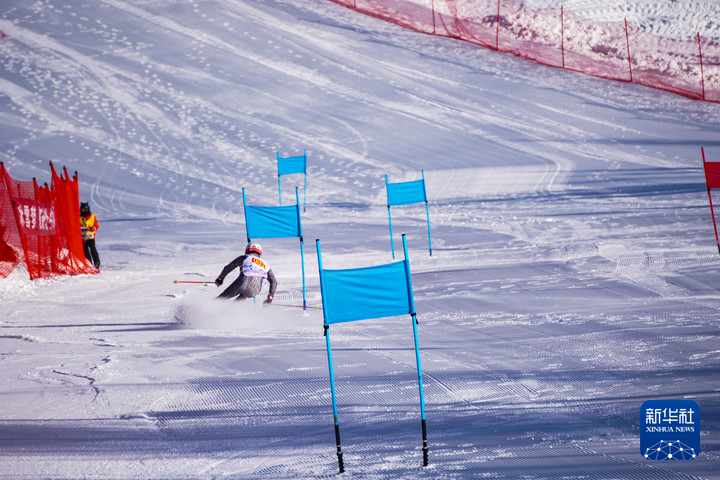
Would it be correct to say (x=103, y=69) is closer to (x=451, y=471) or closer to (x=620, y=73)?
(x=620, y=73)

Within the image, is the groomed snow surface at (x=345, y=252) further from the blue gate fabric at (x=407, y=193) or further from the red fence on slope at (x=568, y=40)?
the red fence on slope at (x=568, y=40)

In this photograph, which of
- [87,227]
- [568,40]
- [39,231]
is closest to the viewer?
[39,231]

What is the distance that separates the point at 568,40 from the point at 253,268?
76.8ft

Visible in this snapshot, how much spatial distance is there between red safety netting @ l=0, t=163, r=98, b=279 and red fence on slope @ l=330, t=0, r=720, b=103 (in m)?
20.0

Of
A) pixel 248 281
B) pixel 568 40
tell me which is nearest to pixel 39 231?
pixel 248 281

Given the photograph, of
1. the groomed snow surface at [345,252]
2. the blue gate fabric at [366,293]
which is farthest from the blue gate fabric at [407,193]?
the blue gate fabric at [366,293]

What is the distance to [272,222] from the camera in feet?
32.9

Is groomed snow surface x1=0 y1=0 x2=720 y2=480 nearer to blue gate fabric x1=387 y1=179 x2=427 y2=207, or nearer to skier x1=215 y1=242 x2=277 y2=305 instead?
skier x1=215 y1=242 x2=277 y2=305

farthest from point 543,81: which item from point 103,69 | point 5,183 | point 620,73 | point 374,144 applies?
point 5,183

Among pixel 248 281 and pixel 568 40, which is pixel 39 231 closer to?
pixel 248 281

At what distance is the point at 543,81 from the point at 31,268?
781 inches

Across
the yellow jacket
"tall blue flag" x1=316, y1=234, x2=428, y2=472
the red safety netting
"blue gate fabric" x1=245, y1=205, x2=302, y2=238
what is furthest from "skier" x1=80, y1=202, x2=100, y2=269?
"tall blue flag" x1=316, y1=234, x2=428, y2=472

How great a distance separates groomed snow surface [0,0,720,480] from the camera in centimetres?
553

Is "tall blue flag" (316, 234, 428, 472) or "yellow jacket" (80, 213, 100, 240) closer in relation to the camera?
"tall blue flag" (316, 234, 428, 472)
